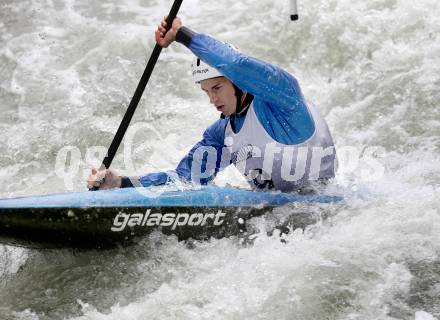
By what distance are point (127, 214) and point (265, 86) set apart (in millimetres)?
1024

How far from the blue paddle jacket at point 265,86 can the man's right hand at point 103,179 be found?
79 cm

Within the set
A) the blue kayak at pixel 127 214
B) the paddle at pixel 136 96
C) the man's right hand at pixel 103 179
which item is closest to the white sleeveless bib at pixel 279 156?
the blue kayak at pixel 127 214

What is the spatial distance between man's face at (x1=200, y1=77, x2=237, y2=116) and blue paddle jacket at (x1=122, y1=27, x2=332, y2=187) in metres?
0.12

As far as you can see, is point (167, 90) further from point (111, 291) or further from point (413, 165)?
point (111, 291)

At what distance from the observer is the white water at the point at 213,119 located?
147 inches

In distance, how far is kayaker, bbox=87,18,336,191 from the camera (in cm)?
376

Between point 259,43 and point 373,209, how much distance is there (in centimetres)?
366

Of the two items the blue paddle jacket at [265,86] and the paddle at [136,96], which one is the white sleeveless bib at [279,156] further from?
the paddle at [136,96]

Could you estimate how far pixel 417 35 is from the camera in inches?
275

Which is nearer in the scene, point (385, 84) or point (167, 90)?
point (385, 84)

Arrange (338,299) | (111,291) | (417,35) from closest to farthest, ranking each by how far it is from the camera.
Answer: (338,299)
(111,291)
(417,35)

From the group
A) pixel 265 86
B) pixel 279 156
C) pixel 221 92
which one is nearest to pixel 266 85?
pixel 265 86

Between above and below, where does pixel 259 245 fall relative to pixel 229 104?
below

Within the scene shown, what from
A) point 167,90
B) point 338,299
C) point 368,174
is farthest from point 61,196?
point 167,90
